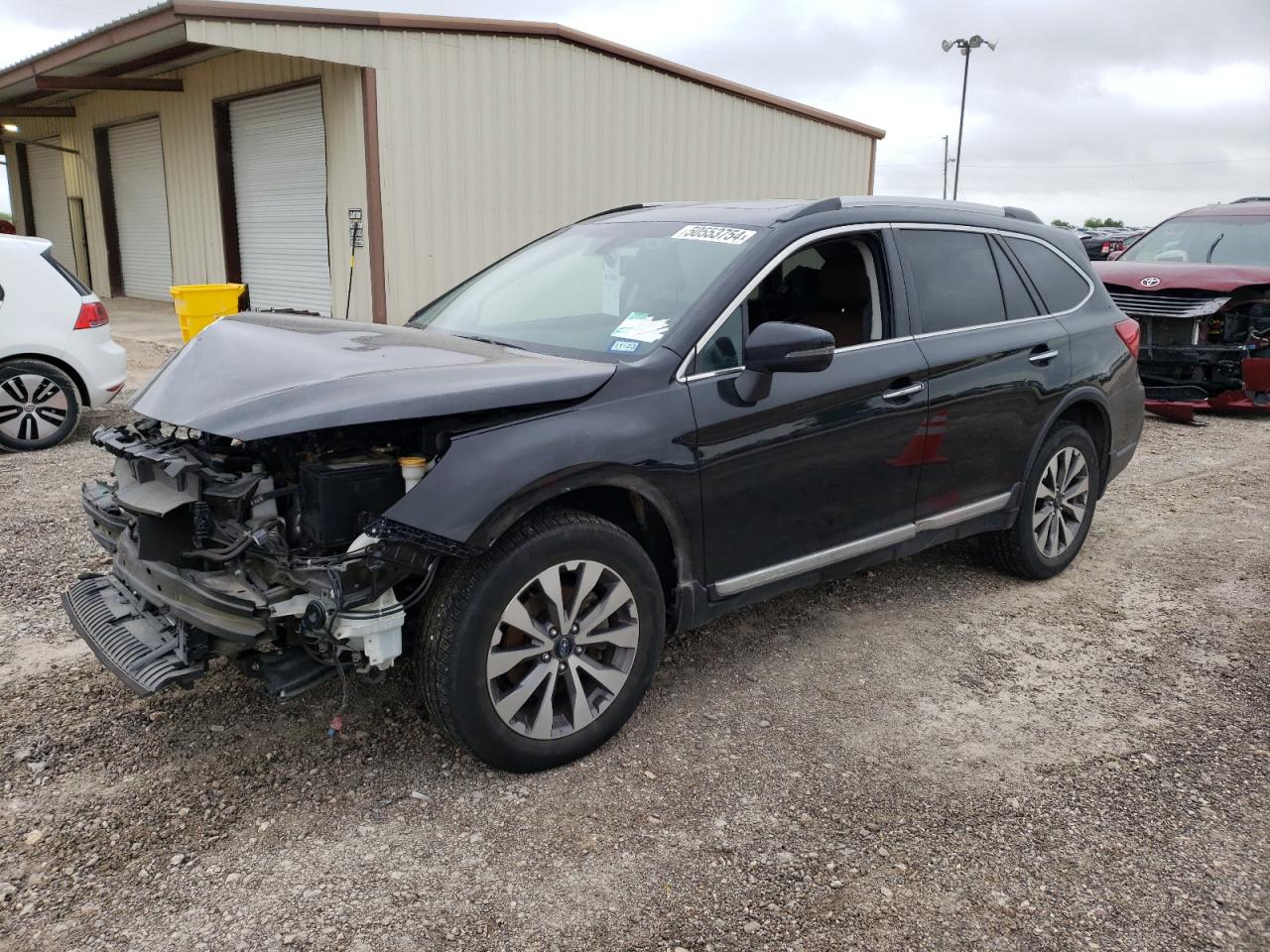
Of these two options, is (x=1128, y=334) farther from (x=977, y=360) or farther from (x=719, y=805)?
(x=719, y=805)

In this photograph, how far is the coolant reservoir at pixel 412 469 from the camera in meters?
2.82

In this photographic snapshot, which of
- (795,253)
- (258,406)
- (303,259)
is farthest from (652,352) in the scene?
(303,259)

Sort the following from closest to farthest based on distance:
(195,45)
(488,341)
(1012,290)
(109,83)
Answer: (488,341) → (1012,290) → (195,45) → (109,83)

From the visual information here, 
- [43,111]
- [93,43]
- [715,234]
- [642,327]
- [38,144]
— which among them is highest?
[93,43]

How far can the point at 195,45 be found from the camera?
44.1 feet

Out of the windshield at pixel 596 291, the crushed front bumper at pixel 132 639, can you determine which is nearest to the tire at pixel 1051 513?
the windshield at pixel 596 291

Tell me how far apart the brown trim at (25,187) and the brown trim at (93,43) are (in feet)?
25.0

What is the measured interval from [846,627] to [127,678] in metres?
2.84

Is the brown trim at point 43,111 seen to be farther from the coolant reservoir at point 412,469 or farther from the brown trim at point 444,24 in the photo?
the coolant reservoir at point 412,469

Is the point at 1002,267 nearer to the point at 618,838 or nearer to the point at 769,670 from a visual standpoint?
the point at 769,670

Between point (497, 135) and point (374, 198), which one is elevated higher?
point (497, 135)

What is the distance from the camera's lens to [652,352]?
10.9 ft

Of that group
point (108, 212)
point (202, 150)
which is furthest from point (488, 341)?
point (108, 212)

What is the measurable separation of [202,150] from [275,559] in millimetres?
15280
